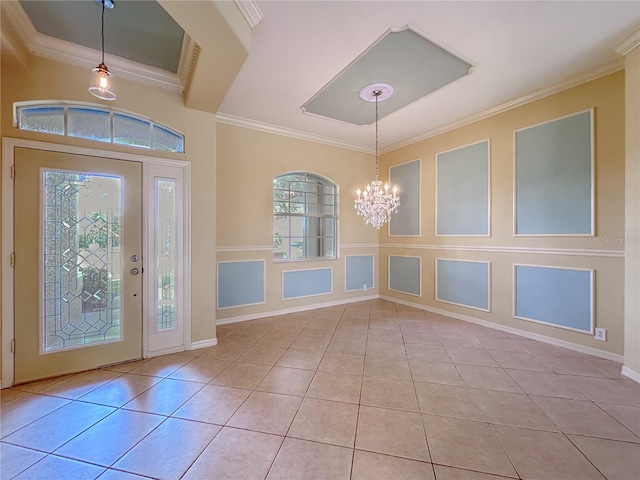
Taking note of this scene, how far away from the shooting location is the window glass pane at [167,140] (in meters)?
2.94

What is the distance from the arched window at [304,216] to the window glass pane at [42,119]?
2.67 m

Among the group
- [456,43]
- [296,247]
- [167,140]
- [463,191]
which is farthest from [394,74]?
[296,247]

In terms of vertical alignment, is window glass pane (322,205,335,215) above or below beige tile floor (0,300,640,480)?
above

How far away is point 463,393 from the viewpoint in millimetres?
2174

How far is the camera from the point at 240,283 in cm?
410

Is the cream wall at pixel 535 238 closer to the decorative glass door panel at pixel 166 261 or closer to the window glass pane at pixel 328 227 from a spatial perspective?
the window glass pane at pixel 328 227

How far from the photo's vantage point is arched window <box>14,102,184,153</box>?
2.40 m

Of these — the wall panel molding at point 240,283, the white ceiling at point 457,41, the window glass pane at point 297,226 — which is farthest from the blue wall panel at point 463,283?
the wall panel molding at point 240,283

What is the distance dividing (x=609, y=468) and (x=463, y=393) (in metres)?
0.83

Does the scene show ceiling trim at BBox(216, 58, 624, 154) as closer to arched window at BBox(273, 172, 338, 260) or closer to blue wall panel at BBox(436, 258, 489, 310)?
arched window at BBox(273, 172, 338, 260)

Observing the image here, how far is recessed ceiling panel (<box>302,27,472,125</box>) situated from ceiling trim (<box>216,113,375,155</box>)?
0.78 meters

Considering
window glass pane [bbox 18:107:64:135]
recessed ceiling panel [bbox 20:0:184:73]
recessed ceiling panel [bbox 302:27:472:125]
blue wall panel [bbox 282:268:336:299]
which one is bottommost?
blue wall panel [bbox 282:268:336:299]

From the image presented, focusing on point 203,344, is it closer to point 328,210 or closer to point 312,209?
point 312,209

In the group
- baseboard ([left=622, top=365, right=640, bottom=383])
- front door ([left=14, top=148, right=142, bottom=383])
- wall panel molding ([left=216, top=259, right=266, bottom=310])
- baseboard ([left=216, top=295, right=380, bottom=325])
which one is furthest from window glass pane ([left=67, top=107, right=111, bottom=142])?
baseboard ([left=622, top=365, right=640, bottom=383])
